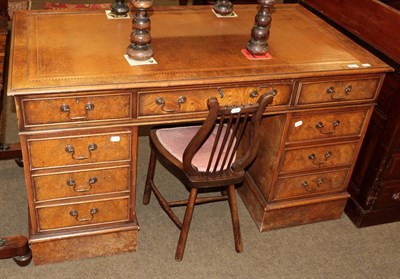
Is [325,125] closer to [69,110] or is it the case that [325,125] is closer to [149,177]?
[149,177]

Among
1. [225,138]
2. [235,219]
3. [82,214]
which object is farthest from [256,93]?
[82,214]

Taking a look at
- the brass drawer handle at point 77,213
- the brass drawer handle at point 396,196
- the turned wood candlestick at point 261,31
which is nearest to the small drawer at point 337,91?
the turned wood candlestick at point 261,31

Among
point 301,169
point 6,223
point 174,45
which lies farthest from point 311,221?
point 6,223

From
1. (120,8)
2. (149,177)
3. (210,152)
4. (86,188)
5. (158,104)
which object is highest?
(120,8)

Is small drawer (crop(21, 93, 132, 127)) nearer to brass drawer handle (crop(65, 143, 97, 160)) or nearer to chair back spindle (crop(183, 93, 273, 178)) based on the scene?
brass drawer handle (crop(65, 143, 97, 160))

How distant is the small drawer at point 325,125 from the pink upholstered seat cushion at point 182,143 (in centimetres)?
39

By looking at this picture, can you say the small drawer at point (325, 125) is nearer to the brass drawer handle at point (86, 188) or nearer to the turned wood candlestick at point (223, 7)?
the turned wood candlestick at point (223, 7)

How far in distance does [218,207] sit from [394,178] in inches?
39.6

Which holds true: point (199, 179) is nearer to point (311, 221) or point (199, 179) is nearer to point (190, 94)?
point (190, 94)

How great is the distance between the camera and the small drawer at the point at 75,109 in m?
1.91

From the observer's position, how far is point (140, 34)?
81.1 inches

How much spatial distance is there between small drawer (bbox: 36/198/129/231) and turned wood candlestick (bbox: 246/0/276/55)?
37.1 inches

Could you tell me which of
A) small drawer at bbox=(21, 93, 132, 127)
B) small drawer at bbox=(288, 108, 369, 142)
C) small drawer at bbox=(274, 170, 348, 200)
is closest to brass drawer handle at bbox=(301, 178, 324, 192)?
small drawer at bbox=(274, 170, 348, 200)

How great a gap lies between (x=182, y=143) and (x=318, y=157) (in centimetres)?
75
